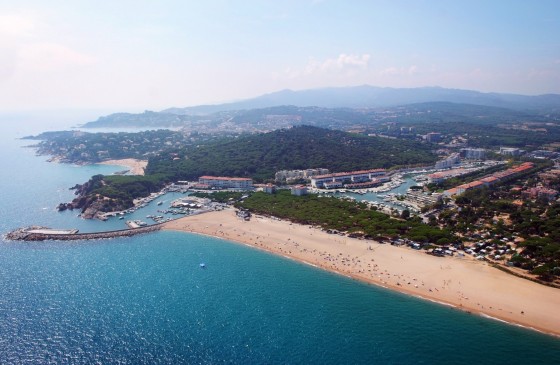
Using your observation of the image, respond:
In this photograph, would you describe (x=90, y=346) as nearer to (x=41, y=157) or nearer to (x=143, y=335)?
(x=143, y=335)

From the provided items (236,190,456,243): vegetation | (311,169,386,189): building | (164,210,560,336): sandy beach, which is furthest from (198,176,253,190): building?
(164,210,560,336): sandy beach

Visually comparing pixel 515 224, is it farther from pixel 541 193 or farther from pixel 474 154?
pixel 474 154

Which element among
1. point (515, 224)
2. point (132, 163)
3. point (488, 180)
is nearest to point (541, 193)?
point (488, 180)

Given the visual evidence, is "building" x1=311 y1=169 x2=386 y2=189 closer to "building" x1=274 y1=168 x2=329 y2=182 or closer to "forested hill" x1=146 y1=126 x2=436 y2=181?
"building" x1=274 y1=168 x2=329 y2=182

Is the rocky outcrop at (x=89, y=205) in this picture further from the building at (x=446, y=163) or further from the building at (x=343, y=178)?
the building at (x=446, y=163)

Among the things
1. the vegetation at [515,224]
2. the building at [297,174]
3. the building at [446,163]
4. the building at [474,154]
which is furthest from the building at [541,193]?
the building at [474,154]
